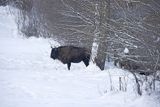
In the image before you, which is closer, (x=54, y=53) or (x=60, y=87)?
(x=60, y=87)

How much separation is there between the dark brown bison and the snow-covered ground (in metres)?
0.32

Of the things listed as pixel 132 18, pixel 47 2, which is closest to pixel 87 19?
pixel 132 18

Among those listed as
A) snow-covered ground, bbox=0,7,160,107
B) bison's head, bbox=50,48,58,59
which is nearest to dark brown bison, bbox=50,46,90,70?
bison's head, bbox=50,48,58,59

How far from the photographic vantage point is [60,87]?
380 inches

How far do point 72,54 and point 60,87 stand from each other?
507 centimetres

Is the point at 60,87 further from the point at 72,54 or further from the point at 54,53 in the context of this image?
the point at 54,53

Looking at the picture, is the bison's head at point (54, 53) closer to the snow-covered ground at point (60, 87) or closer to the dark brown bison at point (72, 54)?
the dark brown bison at point (72, 54)

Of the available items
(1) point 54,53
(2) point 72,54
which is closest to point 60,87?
(2) point 72,54

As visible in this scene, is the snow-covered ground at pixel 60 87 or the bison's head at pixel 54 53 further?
A: the bison's head at pixel 54 53

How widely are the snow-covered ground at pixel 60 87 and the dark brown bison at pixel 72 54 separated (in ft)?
1.05

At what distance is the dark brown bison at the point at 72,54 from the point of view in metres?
14.5

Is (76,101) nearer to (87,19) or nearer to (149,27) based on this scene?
(149,27)

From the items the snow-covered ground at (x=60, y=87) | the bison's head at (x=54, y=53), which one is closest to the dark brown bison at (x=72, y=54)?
the bison's head at (x=54, y=53)

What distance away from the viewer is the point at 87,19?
41.9 feet
